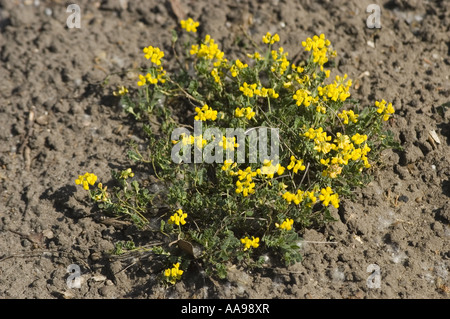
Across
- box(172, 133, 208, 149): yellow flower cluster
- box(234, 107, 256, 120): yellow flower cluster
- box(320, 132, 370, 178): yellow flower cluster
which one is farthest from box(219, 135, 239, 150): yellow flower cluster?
box(320, 132, 370, 178): yellow flower cluster

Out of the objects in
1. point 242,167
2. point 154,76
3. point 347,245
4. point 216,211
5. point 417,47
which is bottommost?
point 347,245

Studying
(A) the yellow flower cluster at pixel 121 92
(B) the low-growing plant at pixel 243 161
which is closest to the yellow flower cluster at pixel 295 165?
(B) the low-growing plant at pixel 243 161

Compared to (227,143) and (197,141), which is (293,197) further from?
(197,141)

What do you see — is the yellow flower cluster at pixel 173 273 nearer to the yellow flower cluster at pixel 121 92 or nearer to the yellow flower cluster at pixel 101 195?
the yellow flower cluster at pixel 101 195

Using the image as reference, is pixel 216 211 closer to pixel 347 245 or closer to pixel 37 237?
pixel 347 245
